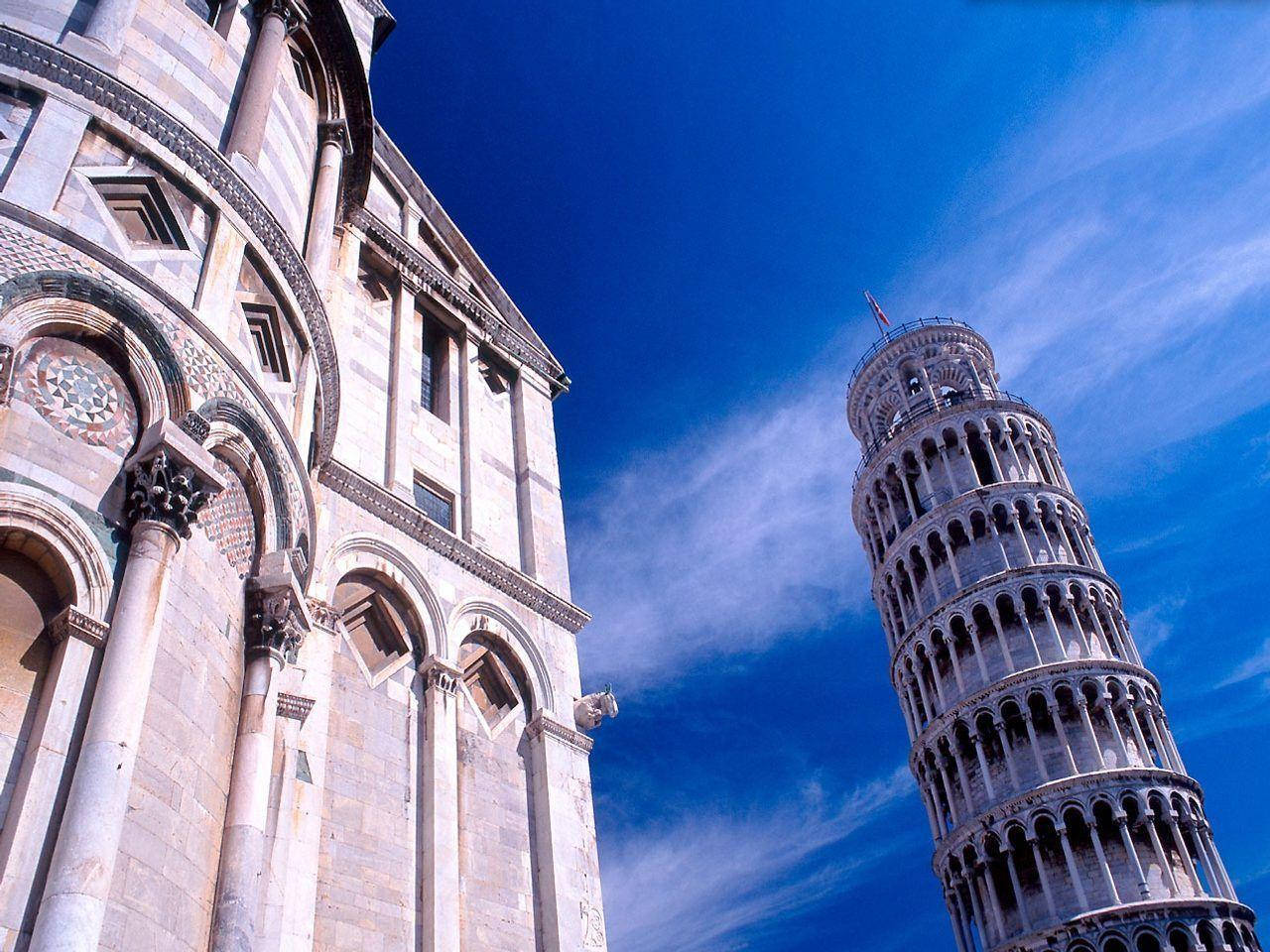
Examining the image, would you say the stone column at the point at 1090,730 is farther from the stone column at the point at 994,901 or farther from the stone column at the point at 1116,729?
the stone column at the point at 994,901

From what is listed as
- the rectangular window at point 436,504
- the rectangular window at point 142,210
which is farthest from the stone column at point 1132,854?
the rectangular window at point 142,210

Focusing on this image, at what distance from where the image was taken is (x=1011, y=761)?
136 ft

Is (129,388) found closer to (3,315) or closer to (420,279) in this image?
(3,315)

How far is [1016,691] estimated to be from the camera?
139ft

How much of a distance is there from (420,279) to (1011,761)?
101ft

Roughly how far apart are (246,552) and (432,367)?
962 cm

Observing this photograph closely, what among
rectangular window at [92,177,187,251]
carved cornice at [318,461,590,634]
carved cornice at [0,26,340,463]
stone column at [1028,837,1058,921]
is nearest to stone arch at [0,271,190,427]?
rectangular window at [92,177,187,251]

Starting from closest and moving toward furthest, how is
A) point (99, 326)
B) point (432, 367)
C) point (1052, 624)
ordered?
point (99, 326) < point (432, 367) < point (1052, 624)

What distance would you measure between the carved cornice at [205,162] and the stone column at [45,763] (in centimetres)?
598

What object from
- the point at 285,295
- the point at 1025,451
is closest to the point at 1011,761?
the point at 1025,451

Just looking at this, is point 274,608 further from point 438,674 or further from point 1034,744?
point 1034,744

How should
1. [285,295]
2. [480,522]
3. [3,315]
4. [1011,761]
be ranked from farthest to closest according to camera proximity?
[1011,761]
[480,522]
[285,295]
[3,315]

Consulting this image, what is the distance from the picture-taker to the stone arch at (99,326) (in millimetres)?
9953

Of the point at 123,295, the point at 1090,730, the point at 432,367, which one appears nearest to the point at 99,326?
the point at 123,295
